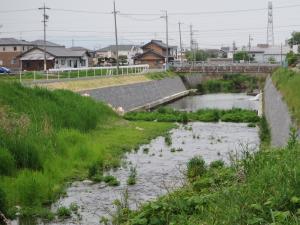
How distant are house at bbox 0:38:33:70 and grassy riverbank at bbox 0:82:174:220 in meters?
52.0

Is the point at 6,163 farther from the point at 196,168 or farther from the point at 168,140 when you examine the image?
the point at 168,140

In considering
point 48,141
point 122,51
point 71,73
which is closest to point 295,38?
point 122,51

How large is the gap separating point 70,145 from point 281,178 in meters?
14.2

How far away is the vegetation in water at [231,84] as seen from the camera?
282 ft

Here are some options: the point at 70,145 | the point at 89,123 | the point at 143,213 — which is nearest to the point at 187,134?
the point at 89,123

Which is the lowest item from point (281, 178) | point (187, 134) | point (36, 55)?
point (187, 134)

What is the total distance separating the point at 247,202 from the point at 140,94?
48.5 metres

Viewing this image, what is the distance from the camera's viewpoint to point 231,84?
292 feet

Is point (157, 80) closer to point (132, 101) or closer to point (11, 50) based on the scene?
point (132, 101)

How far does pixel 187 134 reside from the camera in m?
32.3

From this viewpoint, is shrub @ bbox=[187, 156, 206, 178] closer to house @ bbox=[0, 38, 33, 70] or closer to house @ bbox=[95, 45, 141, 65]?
house @ bbox=[0, 38, 33, 70]

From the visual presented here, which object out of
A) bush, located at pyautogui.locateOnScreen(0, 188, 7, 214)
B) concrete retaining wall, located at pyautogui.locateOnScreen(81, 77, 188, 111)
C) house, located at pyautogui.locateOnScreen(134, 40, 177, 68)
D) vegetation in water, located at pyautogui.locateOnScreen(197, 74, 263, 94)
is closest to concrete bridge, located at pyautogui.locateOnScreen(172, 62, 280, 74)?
concrete retaining wall, located at pyautogui.locateOnScreen(81, 77, 188, 111)

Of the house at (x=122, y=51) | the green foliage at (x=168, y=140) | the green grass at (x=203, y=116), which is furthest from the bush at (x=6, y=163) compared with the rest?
the house at (x=122, y=51)

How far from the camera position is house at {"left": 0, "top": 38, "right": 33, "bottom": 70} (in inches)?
3219
